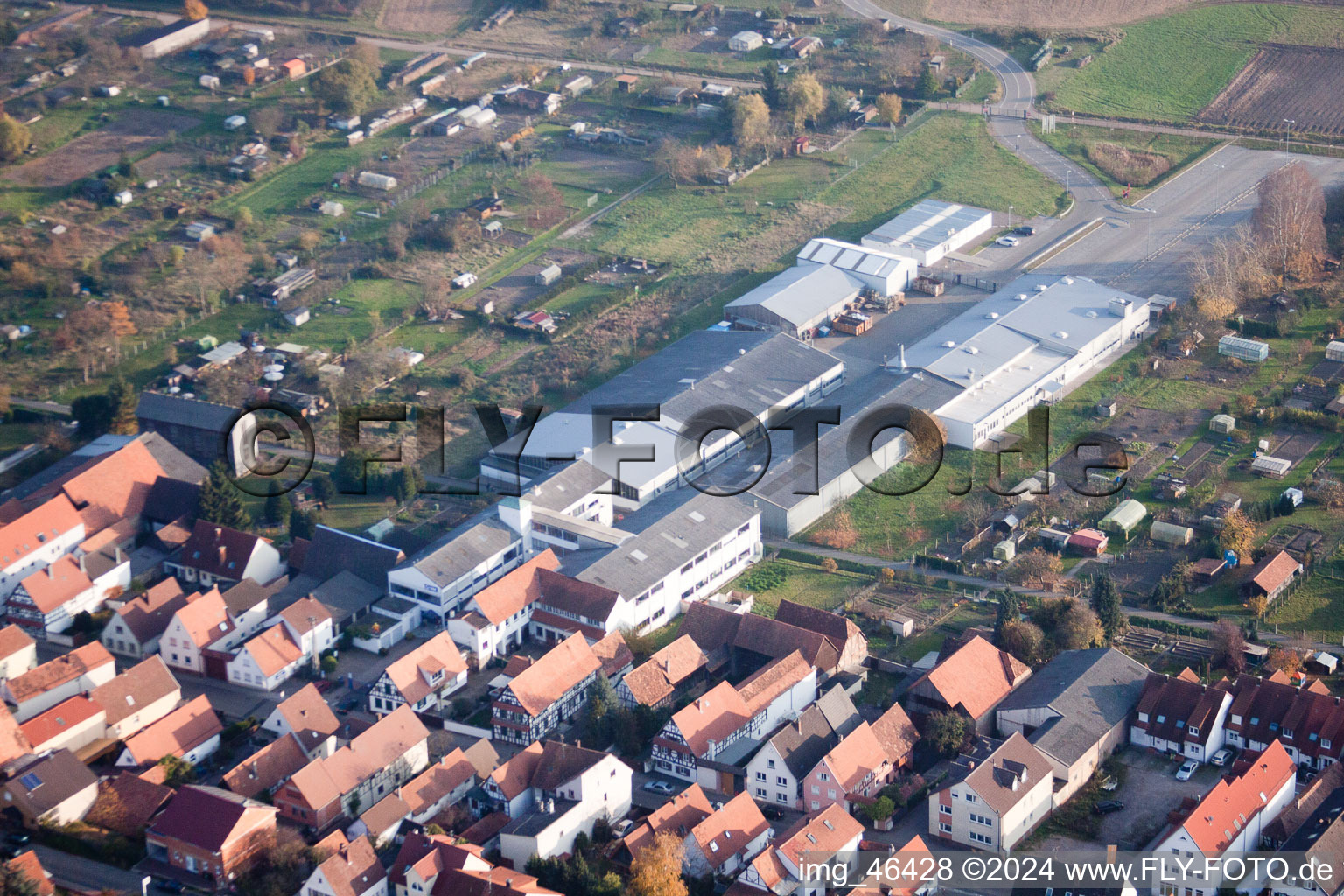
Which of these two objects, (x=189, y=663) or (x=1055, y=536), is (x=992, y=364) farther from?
(x=189, y=663)

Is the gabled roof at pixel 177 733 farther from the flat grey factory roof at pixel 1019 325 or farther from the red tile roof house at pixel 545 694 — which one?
the flat grey factory roof at pixel 1019 325

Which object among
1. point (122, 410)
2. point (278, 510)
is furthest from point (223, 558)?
point (122, 410)

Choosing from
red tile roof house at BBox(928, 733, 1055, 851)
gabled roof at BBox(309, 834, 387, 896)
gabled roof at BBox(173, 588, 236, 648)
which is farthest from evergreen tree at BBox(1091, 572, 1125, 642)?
gabled roof at BBox(173, 588, 236, 648)

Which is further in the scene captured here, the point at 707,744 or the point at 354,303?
the point at 354,303

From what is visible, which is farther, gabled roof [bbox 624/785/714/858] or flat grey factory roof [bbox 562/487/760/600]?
flat grey factory roof [bbox 562/487/760/600]

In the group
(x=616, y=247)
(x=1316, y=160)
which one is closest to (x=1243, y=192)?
(x=1316, y=160)

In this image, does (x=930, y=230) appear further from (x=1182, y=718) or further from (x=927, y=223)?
(x=1182, y=718)

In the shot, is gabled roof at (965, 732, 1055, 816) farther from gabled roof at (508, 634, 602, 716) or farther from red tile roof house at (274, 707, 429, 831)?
red tile roof house at (274, 707, 429, 831)
